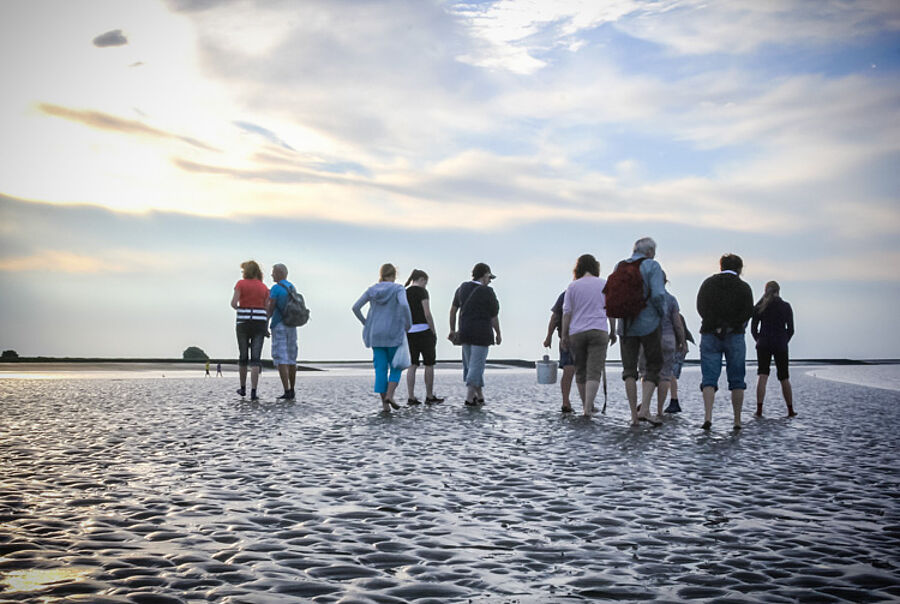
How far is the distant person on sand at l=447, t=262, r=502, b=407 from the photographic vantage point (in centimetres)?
1564

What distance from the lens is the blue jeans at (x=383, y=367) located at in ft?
46.5

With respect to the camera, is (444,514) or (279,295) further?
(279,295)

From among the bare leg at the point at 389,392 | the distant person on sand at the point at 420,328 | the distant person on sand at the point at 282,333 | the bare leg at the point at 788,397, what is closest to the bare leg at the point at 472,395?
the distant person on sand at the point at 420,328

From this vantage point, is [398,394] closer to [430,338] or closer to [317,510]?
[430,338]

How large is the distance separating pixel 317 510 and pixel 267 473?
1.75 meters

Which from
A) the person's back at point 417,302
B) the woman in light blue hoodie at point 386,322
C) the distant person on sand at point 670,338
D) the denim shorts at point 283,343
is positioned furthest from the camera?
the denim shorts at point 283,343

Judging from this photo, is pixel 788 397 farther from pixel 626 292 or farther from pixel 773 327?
pixel 626 292

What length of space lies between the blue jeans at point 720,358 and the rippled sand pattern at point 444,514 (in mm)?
704

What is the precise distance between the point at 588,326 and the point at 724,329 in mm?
1924

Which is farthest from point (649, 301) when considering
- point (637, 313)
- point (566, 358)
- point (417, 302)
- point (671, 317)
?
point (417, 302)

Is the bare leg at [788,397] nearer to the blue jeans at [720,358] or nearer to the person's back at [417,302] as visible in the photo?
the blue jeans at [720,358]

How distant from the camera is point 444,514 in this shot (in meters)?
5.80

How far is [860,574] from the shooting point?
440cm

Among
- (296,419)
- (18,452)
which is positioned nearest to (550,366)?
(296,419)
